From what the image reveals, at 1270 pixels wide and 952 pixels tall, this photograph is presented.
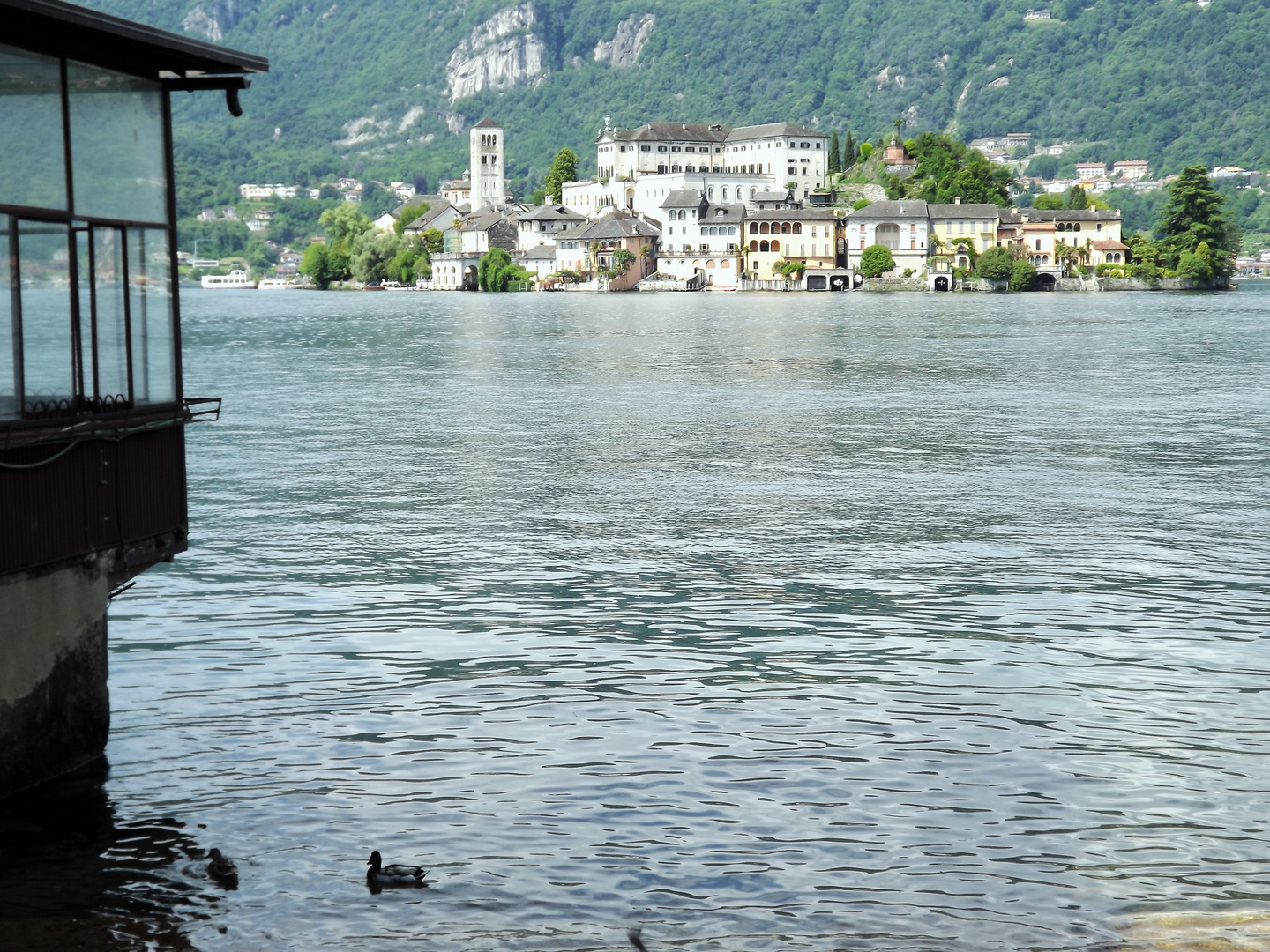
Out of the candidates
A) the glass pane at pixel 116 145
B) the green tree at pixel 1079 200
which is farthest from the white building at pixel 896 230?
the glass pane at pixel 116 145

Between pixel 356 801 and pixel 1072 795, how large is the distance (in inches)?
229

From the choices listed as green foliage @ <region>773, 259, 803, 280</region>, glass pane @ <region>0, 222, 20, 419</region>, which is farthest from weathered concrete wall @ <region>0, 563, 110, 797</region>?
green foliage @ <region>773, 259, 803, 280</region>

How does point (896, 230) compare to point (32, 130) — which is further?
point (896, 230)

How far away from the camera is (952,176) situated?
18338 centimetres

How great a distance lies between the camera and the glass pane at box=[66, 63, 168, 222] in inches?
454

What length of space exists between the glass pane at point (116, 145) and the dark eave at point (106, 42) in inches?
4.7

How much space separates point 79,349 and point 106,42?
2.31 metres

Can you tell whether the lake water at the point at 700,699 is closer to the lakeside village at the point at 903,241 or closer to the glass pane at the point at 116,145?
the glass pane at the point at 116,145

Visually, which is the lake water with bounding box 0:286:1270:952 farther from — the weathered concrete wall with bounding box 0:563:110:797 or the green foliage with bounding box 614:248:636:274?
the green foliage with bounding box 614:248:636:274

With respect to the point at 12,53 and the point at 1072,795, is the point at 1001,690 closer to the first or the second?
the point at 1072,795

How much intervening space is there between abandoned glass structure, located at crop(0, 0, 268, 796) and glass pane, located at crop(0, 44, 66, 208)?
0.01m

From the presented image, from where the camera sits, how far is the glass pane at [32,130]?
10812mm

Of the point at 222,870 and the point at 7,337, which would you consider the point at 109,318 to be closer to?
the point at 7,337

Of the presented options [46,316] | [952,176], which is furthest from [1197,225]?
[46,316]
